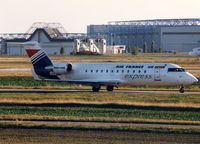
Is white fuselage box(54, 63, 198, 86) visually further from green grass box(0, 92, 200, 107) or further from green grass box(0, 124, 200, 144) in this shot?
green grass box(0, 124, 200, 144)

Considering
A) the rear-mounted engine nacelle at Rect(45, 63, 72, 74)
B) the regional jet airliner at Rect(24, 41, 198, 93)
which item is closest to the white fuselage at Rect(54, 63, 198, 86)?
the regional jet airliner at Rect(24, 41, 198, 93)

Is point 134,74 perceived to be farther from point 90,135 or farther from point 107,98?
point 90,135

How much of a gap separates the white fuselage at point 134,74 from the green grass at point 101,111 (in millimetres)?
9548

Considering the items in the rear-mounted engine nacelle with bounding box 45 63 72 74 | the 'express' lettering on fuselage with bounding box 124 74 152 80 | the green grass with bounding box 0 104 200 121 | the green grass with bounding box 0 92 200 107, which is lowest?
the green grass with bounding box 0 104 200 121

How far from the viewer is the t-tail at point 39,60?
45469 mm

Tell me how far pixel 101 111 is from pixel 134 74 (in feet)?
41.0

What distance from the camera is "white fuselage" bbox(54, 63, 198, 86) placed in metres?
42.4

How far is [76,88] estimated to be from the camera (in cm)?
4866

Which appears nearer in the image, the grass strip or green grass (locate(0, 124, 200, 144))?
green grass (locate(0, 124, 200, 144))

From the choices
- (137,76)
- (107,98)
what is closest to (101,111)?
(107,98)

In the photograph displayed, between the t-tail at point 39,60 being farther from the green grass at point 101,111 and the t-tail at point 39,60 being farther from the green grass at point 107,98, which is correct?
the green grass at point 101,111

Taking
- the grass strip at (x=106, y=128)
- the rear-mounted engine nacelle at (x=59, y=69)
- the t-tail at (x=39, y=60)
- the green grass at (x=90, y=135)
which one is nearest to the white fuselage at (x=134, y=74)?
the rear-mounted engine nacelle at (x=59, y=69)

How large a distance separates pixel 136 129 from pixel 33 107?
1075 cm

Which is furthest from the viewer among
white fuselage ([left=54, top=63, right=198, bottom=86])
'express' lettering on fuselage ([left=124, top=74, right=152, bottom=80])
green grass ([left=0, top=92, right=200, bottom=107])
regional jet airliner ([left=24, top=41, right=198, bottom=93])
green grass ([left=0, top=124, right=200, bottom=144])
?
'express' lettering on fuselage ([left=124, top=74, right=152, bottom=80])
